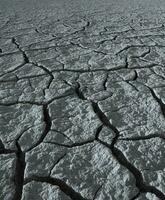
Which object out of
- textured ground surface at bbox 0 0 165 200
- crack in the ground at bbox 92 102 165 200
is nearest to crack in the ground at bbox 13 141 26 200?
textured ground surface at bbox 0 0 165 200

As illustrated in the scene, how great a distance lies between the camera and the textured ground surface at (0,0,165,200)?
134 cm

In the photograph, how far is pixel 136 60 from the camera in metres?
2.58

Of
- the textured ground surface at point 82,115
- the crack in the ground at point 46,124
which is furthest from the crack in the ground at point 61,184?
the crack in the ground at point 46,124

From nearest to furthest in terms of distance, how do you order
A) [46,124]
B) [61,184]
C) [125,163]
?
[61,184], [125,163], [46,124]

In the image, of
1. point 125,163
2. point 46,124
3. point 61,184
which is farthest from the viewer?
point 46,124

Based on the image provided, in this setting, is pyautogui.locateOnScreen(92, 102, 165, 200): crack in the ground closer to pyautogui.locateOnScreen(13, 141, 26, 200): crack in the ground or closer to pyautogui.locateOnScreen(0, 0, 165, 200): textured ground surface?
pyautogui.locateOnScreen(0, 0, 165, 200): textured ground surface

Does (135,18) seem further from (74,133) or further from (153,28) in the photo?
(74,133)

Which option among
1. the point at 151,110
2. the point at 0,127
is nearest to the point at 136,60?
the point at 151,110

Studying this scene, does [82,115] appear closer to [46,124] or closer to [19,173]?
[46,124]

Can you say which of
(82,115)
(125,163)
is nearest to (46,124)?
(82,115)

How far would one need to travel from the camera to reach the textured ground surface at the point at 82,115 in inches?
52.7

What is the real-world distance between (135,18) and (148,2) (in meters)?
1.39

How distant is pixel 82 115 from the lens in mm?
1822

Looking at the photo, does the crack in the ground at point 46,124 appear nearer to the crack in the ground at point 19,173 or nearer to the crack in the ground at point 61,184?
the crack in the ground at point 19,173
